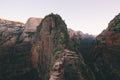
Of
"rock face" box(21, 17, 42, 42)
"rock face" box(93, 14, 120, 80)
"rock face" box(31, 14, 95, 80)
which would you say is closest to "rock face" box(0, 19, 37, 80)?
"rock face" box(21, 17, 42, 42)

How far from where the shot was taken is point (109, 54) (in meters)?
75.9

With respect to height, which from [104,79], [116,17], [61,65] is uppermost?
[116,17]

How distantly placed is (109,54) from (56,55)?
22.1 meters

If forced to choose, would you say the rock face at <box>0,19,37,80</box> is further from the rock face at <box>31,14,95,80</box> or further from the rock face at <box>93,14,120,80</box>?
the rock face at <box>93,14,120,80</box>

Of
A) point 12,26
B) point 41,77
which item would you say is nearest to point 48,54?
point 41,77

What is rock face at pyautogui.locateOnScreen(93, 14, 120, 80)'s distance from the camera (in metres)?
73.8

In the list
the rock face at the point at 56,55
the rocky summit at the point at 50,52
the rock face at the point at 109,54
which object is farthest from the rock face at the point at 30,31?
the rock face at the point at 109,54

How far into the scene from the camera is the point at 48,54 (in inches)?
2857

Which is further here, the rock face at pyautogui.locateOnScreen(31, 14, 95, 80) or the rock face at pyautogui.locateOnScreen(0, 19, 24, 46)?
the rock face at pyautogui.locateOnScreen(0, 19, 24, 46)

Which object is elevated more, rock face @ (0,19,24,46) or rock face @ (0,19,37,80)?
rock face @ (0,19,24,46)

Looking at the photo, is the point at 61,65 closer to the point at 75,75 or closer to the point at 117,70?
the point at 75,75

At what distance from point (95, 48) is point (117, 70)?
1327 cm

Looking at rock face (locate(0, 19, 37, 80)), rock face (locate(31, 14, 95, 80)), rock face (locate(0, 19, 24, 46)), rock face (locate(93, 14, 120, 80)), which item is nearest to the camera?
rock face (locate(31, 14, 95, 80))

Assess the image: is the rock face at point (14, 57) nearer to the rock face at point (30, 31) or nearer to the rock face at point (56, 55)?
the rock face at point (30, 31)
